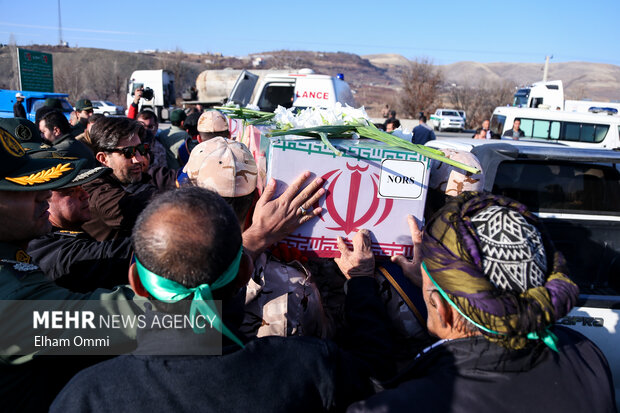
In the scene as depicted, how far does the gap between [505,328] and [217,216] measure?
0.91 metres

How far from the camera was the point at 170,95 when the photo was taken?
2842 centimetres

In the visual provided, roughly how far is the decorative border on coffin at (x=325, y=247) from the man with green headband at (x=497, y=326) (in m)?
0.59

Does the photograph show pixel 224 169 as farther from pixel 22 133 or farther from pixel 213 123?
pixel 213 123

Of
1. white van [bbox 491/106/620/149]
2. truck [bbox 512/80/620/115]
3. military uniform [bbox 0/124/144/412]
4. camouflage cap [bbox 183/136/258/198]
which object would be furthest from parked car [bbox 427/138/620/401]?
truck [bbox 512/80/620/115]

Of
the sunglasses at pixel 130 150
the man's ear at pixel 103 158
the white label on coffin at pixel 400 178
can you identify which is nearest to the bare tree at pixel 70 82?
the man's ear at pixel 103 158

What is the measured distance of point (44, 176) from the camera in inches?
72.4

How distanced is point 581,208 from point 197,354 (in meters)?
3.26

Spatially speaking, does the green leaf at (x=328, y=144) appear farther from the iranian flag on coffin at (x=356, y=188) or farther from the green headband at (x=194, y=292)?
the green headband at (x=194, y=292)

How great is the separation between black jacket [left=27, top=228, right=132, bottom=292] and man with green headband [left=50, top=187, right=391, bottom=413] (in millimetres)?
963

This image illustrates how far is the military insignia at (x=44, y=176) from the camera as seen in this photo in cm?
175

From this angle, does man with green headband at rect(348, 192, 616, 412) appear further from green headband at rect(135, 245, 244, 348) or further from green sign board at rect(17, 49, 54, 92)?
green sign board at rect(17, 49, 54, 92)

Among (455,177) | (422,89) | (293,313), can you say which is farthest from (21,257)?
(422,89)

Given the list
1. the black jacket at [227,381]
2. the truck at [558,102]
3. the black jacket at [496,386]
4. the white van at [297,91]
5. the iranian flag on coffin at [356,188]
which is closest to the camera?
the black jacket at [227,381]

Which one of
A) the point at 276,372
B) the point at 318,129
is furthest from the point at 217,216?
the point at 318,129
